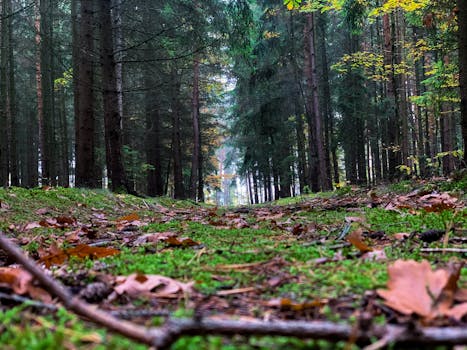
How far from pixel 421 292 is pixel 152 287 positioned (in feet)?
2.86

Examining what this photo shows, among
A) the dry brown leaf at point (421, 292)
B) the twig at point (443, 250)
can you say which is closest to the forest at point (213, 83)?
the twig at point (443, 250)

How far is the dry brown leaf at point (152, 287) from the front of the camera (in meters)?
1.35

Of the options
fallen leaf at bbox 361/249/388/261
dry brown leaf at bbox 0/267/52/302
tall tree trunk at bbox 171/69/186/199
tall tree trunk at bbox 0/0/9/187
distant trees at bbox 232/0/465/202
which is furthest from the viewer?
tall tree trunk at bbox 171/69/186/199

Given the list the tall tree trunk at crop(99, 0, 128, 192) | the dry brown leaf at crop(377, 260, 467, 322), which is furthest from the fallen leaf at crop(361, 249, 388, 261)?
the tall tree trunk at crop(99, 0, 128, 192)

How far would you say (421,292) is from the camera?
1060 mm

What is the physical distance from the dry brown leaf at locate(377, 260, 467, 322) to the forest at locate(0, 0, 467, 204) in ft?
18.5

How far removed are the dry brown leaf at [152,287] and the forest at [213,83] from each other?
5870 mm

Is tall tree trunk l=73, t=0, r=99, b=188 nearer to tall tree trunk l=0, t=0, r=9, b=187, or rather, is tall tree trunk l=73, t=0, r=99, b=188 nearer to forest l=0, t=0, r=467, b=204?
forest l=0, t=0, r=467, b=204

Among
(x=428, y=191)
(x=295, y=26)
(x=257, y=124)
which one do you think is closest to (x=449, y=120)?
(x=295, y=26)

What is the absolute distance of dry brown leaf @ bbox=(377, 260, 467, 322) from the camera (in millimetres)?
984

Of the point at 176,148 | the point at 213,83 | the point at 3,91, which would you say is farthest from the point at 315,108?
the point at 3,91

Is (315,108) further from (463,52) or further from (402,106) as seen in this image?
(463,52)

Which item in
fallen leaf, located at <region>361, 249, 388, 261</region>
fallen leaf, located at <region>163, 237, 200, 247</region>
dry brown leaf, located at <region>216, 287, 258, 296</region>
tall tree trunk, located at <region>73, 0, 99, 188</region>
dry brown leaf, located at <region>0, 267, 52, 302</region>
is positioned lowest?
dry brown leaf, located at <region>216, 287, 258, 296</region>

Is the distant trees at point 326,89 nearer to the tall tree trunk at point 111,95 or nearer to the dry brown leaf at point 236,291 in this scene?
the tall tree trunk at point 111,95
